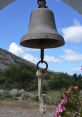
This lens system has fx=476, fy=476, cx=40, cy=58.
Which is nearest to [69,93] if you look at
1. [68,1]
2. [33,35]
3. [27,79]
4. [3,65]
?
[33,35]

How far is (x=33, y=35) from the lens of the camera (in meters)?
4.64

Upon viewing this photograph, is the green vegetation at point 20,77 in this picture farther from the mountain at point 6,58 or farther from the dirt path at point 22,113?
the dirt path at point 22,113

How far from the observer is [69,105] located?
3688 millimetres

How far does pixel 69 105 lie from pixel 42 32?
3.94ft

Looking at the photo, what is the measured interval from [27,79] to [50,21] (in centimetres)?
3757

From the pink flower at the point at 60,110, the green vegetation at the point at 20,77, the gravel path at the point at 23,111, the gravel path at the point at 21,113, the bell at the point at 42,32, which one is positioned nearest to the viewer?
the pink flower at the point at 60,110

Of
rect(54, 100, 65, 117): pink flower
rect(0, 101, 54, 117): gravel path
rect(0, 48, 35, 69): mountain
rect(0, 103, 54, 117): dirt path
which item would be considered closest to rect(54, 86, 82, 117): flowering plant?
rect(54, 100, 65, 117): pink flower

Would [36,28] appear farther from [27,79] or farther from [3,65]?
[3,65]

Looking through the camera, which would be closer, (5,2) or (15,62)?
(5,2)

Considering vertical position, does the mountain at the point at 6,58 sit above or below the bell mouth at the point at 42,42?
above

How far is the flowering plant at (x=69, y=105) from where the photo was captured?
3.63m

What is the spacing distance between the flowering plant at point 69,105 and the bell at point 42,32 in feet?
3.32

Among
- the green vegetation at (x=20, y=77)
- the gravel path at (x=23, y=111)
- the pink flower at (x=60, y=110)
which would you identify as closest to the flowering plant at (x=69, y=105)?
Result: the pink flower at (x=60, y=110)

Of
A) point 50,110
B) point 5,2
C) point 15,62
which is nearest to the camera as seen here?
point 5,2
